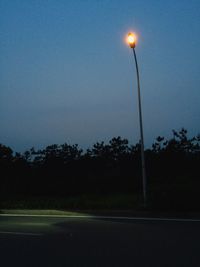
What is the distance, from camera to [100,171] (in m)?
45.8

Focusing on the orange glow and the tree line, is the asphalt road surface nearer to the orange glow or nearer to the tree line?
the orange glow

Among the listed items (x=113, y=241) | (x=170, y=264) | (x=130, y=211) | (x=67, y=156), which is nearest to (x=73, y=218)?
(x=130, y=211)

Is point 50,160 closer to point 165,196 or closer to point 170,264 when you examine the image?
point 165,196

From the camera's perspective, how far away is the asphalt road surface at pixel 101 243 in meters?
10.4

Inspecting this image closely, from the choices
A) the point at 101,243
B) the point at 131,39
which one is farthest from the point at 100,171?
the point at 101,243

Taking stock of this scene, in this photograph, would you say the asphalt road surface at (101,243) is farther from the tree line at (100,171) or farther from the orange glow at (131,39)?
the tree line at (100,171)

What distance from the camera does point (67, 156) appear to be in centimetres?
5538

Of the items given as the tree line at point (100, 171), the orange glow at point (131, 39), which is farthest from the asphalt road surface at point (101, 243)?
the tree line at point (100, 171)

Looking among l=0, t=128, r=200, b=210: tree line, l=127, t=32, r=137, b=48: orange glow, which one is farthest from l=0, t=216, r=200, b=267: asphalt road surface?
l=0, t=128, r=200, b=210: tree line

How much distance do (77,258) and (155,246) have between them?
7.46 ft

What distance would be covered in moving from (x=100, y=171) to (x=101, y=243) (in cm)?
3284

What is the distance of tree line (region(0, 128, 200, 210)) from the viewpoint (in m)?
40.4

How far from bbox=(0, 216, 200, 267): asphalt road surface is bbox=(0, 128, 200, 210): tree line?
59.1 feet

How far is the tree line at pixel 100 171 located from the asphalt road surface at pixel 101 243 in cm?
1802
